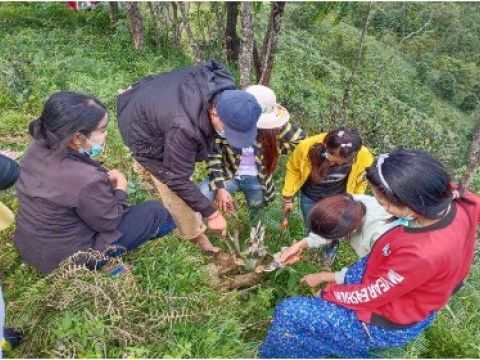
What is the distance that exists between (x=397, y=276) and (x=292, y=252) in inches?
46.4

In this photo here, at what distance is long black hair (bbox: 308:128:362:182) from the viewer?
11.7ft

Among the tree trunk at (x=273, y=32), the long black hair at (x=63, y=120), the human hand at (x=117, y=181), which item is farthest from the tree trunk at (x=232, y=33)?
the long black hair at (x=63, y=120)

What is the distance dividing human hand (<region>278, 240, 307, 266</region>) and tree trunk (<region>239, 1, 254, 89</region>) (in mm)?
3054

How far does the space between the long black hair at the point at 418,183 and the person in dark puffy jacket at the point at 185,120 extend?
3.53 feet

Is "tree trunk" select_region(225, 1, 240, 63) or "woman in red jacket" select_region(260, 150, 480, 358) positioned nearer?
"woman in red jacket" select_region(260, 150, 480, 358)

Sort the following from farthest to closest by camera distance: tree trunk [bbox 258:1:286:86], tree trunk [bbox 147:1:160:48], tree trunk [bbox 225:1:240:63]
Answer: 1. tree trunk [bbox 147:1:160:48]
2. tree trunk [bbox 225:1:240:63]
3. tree trunk [bbox 258:1:286:86]

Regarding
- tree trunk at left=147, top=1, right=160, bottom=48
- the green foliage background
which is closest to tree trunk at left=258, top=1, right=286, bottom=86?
the green foliage background

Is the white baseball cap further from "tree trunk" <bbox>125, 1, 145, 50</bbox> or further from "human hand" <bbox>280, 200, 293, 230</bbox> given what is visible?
"tree trunk" <bbox>125, 1, 145, 50</bbox>

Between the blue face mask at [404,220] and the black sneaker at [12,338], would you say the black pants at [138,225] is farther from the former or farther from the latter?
the blue face mask at [404,220]

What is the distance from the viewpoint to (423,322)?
273 cm

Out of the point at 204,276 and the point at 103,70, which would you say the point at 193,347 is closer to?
the point at 204,276

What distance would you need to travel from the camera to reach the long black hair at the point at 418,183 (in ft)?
7.21

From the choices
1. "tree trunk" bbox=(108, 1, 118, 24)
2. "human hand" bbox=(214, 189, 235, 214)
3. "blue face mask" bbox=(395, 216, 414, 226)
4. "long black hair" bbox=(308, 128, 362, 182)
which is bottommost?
"tree trunk" bbox=(108, 1, 118, 24)

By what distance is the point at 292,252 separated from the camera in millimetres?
3459
